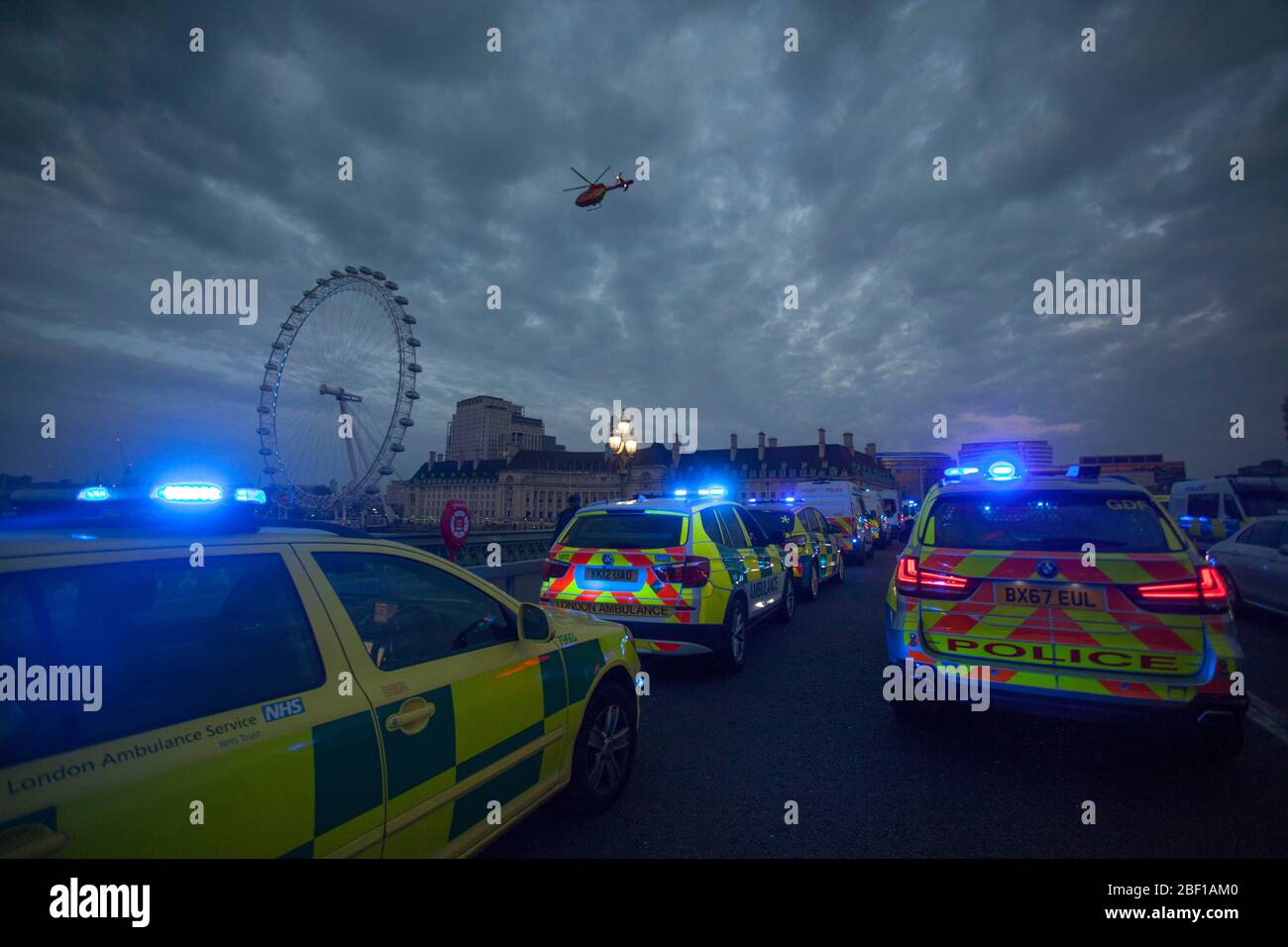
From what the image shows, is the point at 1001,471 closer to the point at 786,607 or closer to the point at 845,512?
the point at 786,607

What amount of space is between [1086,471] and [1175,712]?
72.6 inches

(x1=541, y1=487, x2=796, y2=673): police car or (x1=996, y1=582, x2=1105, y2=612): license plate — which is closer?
(x1=996, y1=582, x2=1105, y2=612): license plate

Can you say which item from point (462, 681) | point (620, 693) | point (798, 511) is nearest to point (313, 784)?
point (462, 681)

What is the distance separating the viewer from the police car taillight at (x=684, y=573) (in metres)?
5.46

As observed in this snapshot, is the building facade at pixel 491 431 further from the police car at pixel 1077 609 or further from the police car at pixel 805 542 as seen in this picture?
the police car at pixel 1077 609

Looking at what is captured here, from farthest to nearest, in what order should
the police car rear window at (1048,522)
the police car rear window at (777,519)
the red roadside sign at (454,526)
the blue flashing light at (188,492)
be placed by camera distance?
the police car rear window at (777,519) → the red roadside sign at (454,526) → the police car rear window at (1048,522) → the blue flashing light at (188,492)

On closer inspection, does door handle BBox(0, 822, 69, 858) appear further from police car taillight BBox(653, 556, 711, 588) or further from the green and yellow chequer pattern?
police car taillight BBox(653, 556, 711, 588)

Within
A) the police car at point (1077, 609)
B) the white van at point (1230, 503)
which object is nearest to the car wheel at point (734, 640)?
the police car at point (1077, 609)

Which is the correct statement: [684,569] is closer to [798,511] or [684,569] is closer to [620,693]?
[620,693]

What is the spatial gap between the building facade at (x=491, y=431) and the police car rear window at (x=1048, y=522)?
12656 centimetres

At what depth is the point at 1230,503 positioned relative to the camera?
12805 mm

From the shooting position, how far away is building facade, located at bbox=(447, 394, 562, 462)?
132125 mm

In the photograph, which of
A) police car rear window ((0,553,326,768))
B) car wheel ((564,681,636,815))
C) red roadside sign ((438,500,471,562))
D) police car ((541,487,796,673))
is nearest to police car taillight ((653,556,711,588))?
police car ((541,487,796,673))

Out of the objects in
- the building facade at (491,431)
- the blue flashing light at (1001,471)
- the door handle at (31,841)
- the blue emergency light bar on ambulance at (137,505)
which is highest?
the building facade at (491,431)
